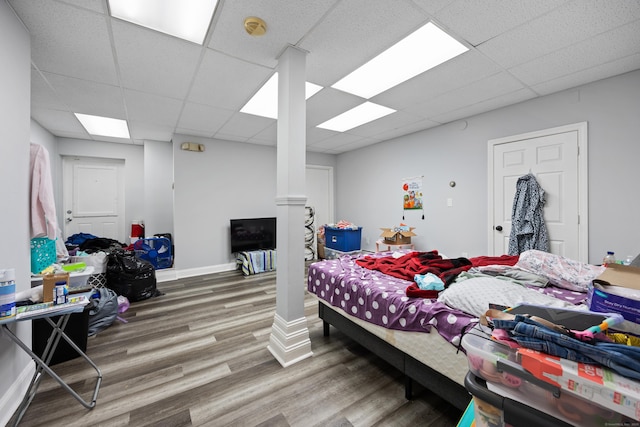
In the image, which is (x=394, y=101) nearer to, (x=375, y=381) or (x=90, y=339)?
(x=375, y=381)

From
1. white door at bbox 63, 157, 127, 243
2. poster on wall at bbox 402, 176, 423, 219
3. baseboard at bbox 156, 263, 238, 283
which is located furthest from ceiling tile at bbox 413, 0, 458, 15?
white door at bbox 63, 157, 127, 243

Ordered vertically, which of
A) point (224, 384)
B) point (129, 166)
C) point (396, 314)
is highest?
point (129, 166)

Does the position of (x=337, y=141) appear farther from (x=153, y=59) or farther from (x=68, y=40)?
(x=68, y=40)

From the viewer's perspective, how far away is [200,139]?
15.3ft

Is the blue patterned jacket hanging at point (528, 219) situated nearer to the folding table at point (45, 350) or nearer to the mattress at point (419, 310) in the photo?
the mattress at point (419, 310)

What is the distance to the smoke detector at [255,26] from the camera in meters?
1.75

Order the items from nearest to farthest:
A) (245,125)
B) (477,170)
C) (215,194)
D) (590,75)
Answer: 1. (590,75)
2. (477,170)
3. (245,125)
4. (215,194)

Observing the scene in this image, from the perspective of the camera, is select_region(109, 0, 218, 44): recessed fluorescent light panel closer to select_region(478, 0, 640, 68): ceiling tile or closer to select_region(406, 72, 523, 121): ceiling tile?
select_region(478, 0, 640, 68): ceiling tile

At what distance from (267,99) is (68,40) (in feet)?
5.67

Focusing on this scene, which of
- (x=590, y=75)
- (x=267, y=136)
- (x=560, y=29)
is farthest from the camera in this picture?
(x=267, y=136)

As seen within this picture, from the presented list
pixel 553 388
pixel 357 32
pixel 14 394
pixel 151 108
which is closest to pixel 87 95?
pixel 151 108

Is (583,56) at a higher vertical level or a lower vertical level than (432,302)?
higher

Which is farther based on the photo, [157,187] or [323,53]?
[157,187]

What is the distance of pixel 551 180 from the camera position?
295 centimetres
